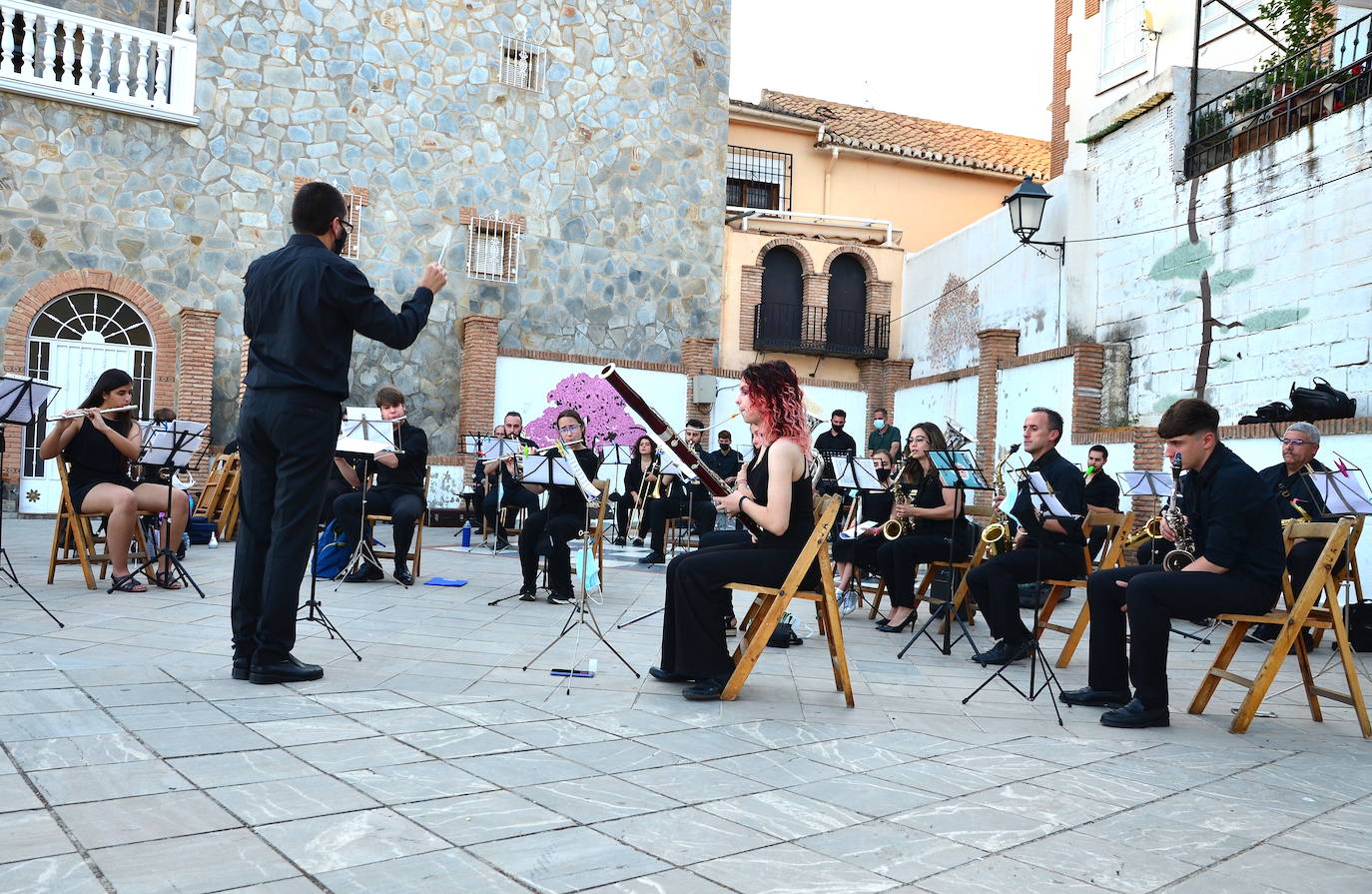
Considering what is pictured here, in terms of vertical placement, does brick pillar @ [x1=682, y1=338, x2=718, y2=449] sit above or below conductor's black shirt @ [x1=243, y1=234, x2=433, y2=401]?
above

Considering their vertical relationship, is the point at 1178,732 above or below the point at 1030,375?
below

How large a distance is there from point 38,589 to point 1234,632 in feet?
23.9

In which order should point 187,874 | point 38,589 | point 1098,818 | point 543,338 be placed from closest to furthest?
point 187,874 < point 1098,818 < point 38,589 < point 543,338

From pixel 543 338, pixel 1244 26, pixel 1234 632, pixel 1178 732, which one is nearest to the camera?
pixel 1178 732

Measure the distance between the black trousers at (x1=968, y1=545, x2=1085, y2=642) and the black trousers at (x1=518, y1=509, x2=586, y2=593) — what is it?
305cm

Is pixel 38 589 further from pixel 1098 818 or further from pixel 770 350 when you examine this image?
pixel 770 350

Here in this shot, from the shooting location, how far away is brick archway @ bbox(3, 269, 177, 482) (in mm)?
14703

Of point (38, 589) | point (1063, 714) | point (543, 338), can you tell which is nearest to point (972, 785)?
point (1063, 714)

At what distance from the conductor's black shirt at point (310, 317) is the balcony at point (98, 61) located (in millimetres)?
13163

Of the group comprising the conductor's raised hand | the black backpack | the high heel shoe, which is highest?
the black backpack

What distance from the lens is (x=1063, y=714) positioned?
16.3 ft

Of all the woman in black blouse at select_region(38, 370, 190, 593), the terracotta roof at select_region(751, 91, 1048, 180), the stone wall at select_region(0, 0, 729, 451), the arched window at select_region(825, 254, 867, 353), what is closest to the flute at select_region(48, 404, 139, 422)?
the woman in black blouse at select_region(38, 370, 190, 593)

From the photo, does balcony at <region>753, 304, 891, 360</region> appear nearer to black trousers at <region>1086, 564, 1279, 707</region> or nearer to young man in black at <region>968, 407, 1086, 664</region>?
young man in black at <region>968, 407, 1086, 664</region>

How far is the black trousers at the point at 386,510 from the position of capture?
8.65m
